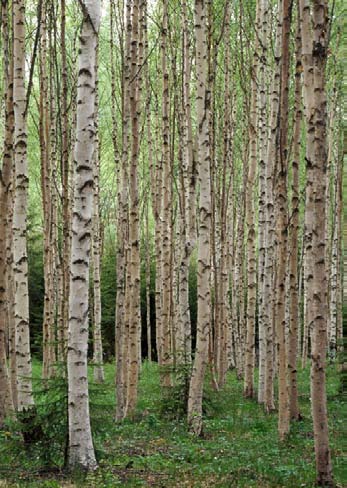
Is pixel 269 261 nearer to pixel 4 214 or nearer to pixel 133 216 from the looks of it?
pixel 133 216

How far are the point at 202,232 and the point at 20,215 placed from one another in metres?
2.23

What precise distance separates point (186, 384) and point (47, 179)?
4.02m

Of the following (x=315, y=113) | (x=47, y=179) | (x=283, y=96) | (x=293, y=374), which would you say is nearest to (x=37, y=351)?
(x=47, y=179)

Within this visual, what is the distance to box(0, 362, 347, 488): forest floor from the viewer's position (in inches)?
232

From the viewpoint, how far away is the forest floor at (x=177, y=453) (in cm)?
589

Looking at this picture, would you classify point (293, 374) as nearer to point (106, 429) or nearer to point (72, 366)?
point (106, 429)

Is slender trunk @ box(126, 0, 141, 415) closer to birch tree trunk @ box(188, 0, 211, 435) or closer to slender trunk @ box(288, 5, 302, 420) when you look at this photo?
birch tree trunk @ box(188, 0, 211, 435)

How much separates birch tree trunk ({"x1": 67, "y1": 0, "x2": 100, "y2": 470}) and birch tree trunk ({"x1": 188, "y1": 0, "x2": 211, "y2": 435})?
8.36 feet

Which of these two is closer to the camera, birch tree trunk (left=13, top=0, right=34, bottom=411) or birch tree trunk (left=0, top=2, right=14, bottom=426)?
birch tree trunk (left=13, top=0, right=34, bottom=411)

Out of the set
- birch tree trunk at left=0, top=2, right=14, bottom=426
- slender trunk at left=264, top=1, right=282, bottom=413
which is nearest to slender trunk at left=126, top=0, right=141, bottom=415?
birch tree trunk at left=0, top=2, right=14, bottom=426

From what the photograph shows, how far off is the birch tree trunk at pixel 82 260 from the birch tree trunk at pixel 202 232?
255cm

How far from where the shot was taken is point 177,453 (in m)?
7.20

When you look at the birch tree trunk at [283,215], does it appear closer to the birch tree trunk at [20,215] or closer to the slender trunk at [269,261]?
the slender trunk at [269,261]

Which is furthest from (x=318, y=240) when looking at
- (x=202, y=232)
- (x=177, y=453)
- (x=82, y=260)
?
(x=177, y=453)
